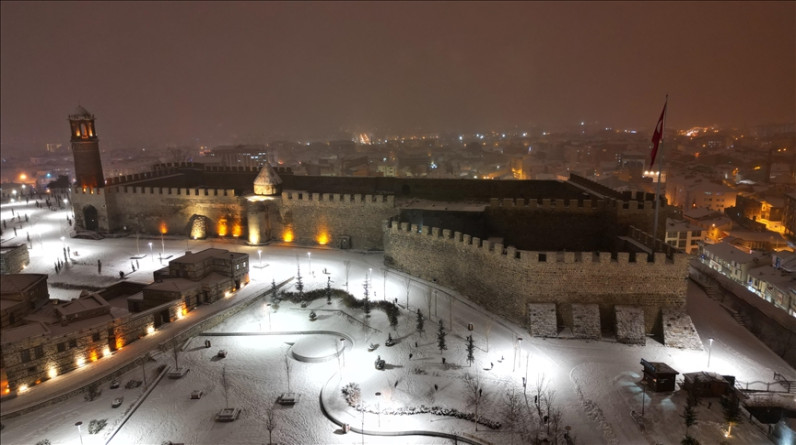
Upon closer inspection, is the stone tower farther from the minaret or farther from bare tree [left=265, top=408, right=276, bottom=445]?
bare tree [left=265, top=408, right=276, bottom=445]

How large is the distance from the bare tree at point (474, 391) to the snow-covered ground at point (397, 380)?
137 mm

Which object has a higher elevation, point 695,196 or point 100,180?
point 100,180

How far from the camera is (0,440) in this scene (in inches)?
527

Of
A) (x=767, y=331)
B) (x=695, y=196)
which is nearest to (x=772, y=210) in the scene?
(x=695, y=196)

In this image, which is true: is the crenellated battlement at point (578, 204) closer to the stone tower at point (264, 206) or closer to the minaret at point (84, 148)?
the stone tower at point (264, 206)

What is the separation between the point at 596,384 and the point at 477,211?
13137mm

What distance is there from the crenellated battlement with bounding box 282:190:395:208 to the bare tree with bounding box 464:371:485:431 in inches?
546

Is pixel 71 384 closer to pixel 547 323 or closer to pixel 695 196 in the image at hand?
pixel 547 323

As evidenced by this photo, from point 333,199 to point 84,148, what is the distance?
1760 centimetres

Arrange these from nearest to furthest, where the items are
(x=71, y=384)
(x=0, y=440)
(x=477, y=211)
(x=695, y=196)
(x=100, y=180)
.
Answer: (x=0, y=440) → (x=71, y=384) → (x=477, y=211) → (x=100, y=180) → (x=695, y=196)

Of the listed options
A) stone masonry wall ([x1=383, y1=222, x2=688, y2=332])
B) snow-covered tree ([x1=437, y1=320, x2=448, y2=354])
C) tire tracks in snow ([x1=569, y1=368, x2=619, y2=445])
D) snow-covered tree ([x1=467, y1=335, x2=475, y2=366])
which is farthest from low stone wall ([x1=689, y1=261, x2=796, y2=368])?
snow-covered tree ([x1=437, y1=320, x2=448, y2=354])

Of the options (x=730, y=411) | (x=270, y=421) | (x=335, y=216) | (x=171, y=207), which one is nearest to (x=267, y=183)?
(x=335, y=216)

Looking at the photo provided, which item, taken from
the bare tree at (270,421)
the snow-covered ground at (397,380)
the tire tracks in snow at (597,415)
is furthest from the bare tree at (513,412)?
the bare tree at (270,421)

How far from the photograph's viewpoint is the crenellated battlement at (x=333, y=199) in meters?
28.7
